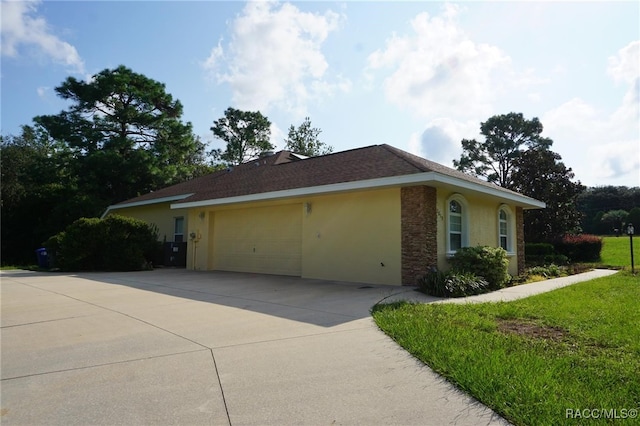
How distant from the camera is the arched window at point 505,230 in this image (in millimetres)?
14841

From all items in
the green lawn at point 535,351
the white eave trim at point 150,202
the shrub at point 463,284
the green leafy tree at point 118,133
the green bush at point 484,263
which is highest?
the green leafy tree at point 118,133

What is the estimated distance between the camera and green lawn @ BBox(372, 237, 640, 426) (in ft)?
10.6

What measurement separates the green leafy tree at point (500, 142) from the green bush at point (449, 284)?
Answer: 97.5 ft

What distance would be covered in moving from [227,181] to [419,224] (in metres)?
10.7

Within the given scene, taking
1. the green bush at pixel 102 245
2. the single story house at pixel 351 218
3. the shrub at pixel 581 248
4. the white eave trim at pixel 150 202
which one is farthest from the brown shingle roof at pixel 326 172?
the shrub at pixel 581 248

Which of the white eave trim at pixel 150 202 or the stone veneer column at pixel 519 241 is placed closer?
the stone veneer column at pixel 519 241

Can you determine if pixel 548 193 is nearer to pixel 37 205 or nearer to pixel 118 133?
pixel 118 133

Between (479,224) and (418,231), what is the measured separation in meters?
A: 3.79

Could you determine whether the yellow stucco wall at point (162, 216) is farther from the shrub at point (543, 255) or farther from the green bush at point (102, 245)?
the shrub at point (543, 255)

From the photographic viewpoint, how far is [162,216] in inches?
840

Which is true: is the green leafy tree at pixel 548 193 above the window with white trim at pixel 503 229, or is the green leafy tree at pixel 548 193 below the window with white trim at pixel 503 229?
above

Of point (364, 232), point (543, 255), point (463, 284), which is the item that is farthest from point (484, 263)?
point (543, 255)

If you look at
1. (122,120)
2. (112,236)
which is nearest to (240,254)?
(112,236)

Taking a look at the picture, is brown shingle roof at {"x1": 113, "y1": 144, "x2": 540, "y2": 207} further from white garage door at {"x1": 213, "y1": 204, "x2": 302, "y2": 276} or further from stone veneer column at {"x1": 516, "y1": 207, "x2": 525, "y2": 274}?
stone veneer column at {"x1": 516, "y1": 207, "x2": 525, "y2": 274}
